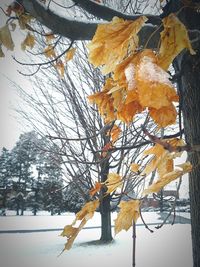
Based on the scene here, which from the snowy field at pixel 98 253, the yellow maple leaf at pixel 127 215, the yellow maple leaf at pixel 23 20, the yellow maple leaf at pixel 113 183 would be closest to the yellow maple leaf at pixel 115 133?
the yellow maple leaf at pixel 113 183

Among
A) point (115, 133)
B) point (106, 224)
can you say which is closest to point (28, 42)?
point (115, 133)

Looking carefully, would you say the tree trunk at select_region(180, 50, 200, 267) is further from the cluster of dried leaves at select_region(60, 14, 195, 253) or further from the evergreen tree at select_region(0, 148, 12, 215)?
the evergreen tree at select_region(0, 148, 12, 215)

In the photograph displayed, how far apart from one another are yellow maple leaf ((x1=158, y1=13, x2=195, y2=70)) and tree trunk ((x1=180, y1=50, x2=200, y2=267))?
21.0 inches

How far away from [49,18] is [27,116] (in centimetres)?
747

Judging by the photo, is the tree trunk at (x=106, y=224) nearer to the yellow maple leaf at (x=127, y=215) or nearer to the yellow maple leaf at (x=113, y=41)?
the yellow maple leaf at (x=127, y=215)

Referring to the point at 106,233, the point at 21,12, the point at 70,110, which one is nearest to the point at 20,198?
the point at 106,233

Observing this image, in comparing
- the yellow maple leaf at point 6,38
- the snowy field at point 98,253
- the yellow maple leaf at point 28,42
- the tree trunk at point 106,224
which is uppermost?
the yellow maple leaf at point 28,42

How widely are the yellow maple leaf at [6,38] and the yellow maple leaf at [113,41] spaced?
59 cm

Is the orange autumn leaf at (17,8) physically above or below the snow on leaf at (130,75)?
above

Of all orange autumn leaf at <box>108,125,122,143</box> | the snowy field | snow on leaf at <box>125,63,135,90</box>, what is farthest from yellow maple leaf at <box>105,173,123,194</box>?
the snowy field

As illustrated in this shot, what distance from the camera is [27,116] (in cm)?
844

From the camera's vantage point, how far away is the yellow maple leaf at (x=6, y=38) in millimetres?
1152

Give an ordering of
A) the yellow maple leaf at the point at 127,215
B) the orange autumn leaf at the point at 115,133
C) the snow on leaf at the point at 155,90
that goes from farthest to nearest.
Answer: the orange autumn leaf at the point at 115,133 → the yellow maple leaf at the point at 127,215 → the snow on leaf at the point at 155,90

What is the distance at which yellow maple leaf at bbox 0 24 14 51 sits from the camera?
1.15 m
